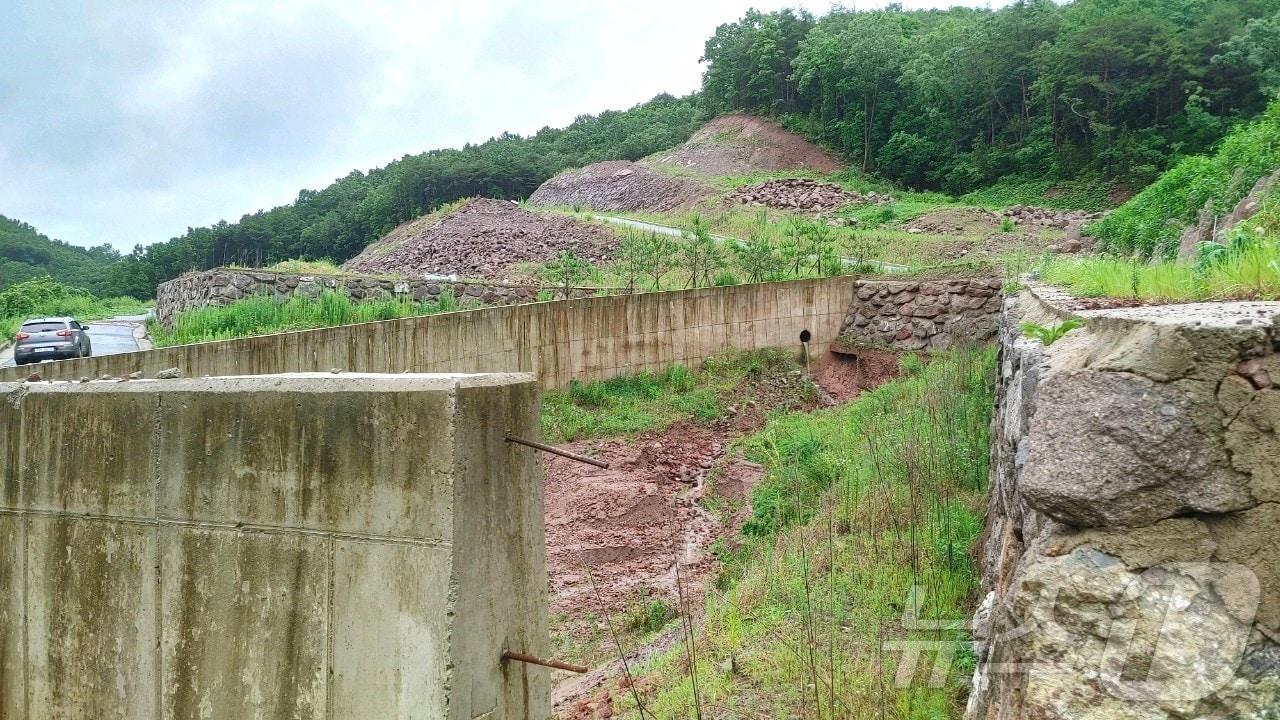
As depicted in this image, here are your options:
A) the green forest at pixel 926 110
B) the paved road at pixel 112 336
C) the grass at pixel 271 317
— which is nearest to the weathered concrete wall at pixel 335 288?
the paved road at pixel 112 336

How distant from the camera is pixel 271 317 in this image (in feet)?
41.9

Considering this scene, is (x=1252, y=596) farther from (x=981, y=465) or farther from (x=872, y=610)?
(x=981, y=465)

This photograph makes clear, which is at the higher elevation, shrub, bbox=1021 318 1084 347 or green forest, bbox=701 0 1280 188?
green forest, bbox=701 0 1280 188

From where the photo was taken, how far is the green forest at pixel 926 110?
3725 cm

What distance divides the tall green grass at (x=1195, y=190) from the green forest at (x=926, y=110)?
17.3 metres

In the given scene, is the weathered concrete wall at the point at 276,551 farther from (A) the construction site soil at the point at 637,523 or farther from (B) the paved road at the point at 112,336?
(B) the paved road at the point at 112,336

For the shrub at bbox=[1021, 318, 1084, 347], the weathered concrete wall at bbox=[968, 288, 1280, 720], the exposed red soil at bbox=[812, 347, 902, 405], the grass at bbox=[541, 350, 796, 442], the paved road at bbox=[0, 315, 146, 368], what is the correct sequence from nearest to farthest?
the weathered concrete wall at bbox=[968, 288, 1280, 720] → the shrub at bbox=[1021, 318, 1084, 347] → the grass at bbox=[541, 350, 796, 442] → the exposed red soil at bbox=[812, 347, 902, 405] → the paved road at bbox=[0, 315, 146, 368]

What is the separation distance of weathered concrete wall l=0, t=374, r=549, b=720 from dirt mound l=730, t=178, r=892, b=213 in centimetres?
3270

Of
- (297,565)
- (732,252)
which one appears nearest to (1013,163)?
(732,252)

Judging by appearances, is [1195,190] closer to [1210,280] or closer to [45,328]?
[1210,280]

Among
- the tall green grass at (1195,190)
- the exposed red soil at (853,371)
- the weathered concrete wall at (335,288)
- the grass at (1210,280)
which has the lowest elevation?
the exposed red soil at (853,371)

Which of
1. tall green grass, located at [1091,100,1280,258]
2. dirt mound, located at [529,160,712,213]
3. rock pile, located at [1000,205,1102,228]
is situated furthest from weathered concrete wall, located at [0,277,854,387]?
dirt mound, located at [529,160,712,213]

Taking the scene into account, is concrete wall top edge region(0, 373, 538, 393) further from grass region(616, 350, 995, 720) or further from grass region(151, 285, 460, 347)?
grass region(151, 285, 460, 347)

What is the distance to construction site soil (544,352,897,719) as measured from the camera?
7.84m
